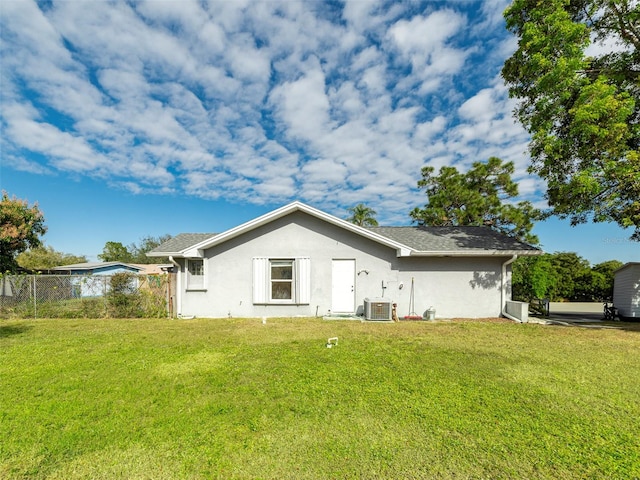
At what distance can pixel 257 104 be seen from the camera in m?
12.8

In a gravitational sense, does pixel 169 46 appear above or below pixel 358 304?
above

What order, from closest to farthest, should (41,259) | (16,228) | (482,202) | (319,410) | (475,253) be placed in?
(319,410), (475,253), (16,228), (482,202), (41,259)

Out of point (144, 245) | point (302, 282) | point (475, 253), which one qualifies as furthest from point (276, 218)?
point (144, 245)

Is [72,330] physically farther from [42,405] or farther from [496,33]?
[496,33]

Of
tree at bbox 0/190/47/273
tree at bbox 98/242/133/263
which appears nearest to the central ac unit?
tree at bbox 0/190/47/273

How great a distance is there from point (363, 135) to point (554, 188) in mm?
8521

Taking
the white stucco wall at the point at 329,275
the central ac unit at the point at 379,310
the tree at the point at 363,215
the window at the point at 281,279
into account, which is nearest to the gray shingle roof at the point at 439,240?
the white stucco wall at the point at 329,275

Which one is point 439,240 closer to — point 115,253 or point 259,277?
point 259,277

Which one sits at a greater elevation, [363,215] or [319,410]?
[363,215]

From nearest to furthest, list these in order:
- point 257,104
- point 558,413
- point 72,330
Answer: point 558,413 < point 72,330 < point 257,104

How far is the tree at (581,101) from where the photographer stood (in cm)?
801

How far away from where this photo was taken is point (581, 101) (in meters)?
8.15

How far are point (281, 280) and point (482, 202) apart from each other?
57.3 feet

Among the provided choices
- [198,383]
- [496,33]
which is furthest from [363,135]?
[198,383]
